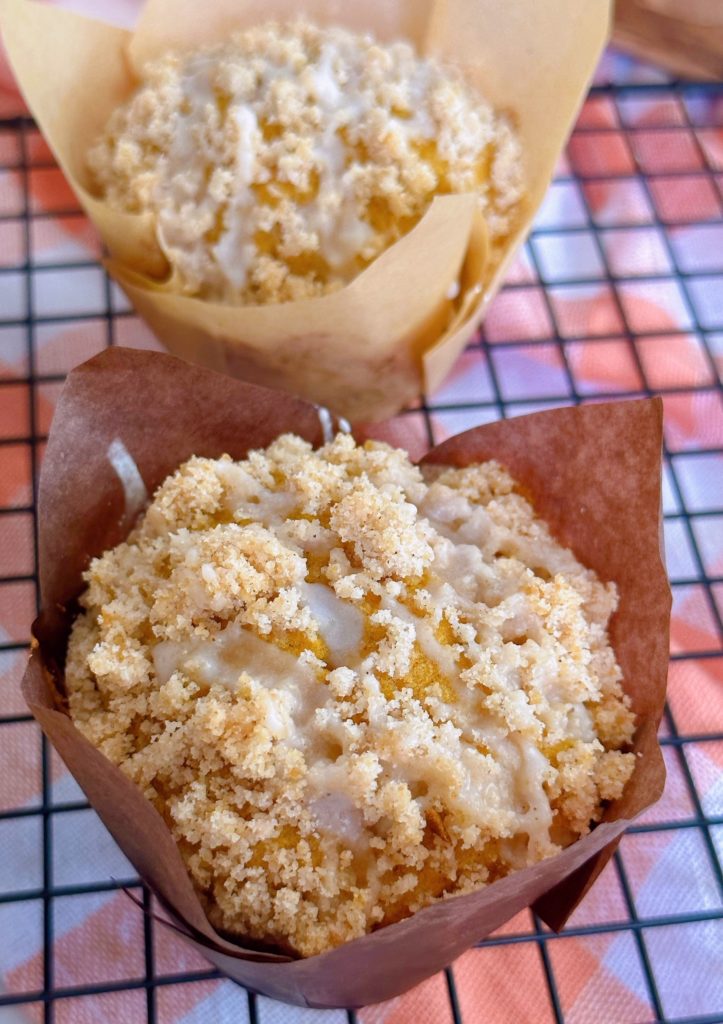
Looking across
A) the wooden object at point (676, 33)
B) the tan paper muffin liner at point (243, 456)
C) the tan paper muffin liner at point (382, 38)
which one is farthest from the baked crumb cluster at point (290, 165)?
the wooden object at point (676, 33)

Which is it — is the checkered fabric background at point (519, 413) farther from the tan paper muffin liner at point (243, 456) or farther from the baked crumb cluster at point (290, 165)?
the baked crumb cluster at point (290, 165)

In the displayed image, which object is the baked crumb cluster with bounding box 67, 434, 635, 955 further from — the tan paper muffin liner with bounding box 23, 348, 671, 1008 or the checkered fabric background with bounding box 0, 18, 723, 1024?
the checkered fabric background with bounding box 0, 18, 723, 1024

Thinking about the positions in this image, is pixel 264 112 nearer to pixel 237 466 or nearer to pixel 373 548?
pixel 237 466

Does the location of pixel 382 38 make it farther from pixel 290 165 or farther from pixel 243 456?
pixel 243 456

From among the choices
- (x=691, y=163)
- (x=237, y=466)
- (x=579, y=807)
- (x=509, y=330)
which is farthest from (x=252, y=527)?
(x=691, y=163)

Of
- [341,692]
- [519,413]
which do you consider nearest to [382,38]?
[519,413]

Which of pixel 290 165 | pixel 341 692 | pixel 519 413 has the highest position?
pixel 290 165

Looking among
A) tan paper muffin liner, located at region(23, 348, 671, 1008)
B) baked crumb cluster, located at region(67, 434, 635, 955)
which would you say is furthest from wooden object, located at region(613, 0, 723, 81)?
baked crumb cluster, located at region(67, 434, 635, 955)
